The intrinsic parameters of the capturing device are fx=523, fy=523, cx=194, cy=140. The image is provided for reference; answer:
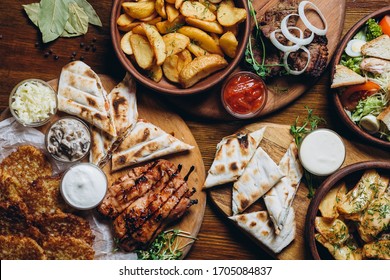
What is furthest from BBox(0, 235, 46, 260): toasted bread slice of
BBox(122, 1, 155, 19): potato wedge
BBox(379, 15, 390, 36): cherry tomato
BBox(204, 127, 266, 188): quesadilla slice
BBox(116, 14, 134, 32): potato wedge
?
BBox(379, 15, 390, 36): cherry tomato

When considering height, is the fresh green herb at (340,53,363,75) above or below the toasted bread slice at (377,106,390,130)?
above

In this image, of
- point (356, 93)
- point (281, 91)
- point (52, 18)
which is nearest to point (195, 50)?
point (281, 91)

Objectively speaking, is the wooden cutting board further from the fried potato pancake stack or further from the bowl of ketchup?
the fried potato pancake stack

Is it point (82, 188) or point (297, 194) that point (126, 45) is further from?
point (297, 194)

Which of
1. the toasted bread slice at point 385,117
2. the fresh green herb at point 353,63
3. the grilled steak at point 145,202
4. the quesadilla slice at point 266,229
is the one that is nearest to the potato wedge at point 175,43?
the grilled steak at point 145,202

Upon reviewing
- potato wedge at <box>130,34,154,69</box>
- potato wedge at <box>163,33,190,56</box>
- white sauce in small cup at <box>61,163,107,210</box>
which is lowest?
white sauce in small cup at <box>61,163,107,210</box>
